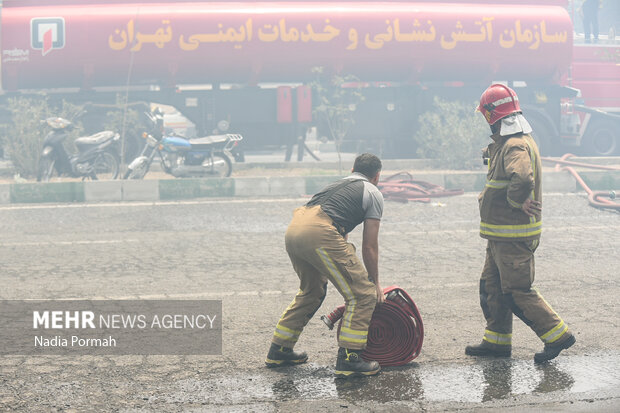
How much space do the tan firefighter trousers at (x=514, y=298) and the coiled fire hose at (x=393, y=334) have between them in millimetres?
508

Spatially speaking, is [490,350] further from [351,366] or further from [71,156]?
[71,156]

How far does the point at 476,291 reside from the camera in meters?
6.48

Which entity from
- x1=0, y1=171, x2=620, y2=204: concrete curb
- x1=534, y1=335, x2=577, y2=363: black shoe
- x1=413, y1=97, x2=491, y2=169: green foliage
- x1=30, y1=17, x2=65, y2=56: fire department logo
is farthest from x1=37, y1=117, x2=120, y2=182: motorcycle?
x1=534, y1=335, x2=577, y2=363: black shoe

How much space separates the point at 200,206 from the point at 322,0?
709 centimetres

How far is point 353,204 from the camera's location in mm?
4406

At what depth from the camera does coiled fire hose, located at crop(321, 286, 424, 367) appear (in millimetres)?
4570

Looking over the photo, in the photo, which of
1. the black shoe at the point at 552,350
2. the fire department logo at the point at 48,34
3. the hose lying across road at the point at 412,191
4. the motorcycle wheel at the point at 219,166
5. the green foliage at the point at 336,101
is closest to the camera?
the black shoe at the point at 552,350

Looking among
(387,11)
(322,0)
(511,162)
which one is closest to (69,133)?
(322,0)

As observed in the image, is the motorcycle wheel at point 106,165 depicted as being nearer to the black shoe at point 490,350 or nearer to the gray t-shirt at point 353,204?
Result: the gray t-shirt at point 353,204

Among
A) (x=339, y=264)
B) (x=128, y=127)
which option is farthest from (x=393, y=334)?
(x=128, y=127)

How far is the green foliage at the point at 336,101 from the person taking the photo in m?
16.5

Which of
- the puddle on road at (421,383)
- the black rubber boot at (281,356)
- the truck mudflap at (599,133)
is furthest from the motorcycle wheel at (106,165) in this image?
the truck mudflap at (599,133)

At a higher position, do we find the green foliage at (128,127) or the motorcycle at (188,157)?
the green foliage at (128,127)

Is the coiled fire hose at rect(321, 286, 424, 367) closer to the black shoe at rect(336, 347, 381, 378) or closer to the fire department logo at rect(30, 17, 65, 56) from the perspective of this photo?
the black shoe at rect(336, 347, 381, 378)
